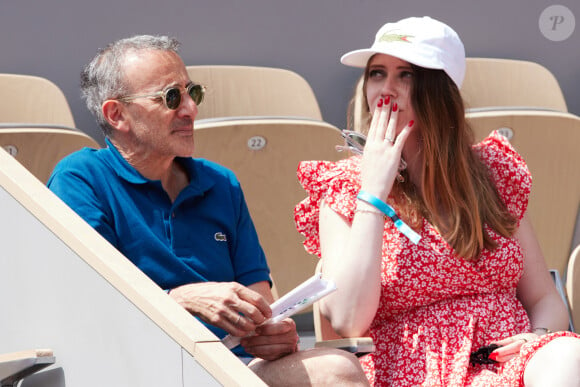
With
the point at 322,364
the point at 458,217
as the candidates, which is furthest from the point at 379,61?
the point at 322,364

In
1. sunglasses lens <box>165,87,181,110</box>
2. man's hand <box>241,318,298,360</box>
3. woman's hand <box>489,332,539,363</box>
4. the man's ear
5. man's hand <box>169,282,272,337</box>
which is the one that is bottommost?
woman's hand <box>489,332,539,363</box>

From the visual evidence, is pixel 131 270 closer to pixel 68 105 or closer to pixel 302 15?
pixel 68 105

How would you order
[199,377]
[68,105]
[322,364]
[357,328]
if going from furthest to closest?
1. [68,105]
2. [357,328]
3. [322,364]
4. [199,377]

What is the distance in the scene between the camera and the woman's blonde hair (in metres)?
2.06

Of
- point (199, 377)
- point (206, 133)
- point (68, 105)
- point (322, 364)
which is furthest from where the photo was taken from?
point (68, 105)

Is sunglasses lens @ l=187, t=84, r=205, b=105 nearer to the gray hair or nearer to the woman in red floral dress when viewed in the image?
the gray hair

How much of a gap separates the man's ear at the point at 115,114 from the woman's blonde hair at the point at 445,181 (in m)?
0.62

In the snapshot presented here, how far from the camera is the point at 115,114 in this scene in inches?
76.3

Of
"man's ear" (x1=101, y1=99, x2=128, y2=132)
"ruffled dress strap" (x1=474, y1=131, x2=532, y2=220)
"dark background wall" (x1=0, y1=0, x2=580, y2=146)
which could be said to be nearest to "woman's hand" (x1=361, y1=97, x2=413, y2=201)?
"ruffled dress strap" (x1=474, y1=131, x2=532, y2=220)

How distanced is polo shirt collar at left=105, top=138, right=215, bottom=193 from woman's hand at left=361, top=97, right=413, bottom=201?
1.11ft

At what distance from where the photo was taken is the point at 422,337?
199 centimetres

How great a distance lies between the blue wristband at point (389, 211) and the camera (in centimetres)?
195

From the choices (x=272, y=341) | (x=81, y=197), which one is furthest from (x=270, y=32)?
(x=272, y=341)

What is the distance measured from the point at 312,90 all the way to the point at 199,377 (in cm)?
232
